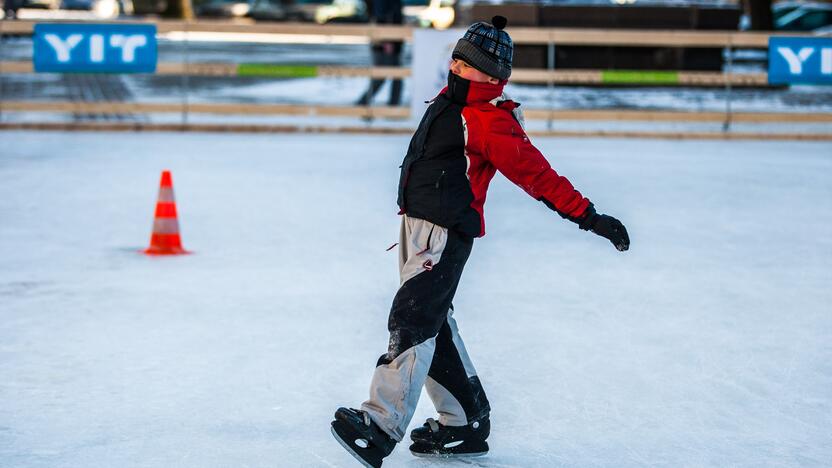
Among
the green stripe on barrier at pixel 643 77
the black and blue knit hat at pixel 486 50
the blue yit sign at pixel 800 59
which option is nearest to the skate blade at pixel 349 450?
the black and blue knit hat at pixel 486 50

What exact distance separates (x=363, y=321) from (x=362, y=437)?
220 centimetres

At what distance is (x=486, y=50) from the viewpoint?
3.51m

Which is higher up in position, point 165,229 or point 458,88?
point 458,88

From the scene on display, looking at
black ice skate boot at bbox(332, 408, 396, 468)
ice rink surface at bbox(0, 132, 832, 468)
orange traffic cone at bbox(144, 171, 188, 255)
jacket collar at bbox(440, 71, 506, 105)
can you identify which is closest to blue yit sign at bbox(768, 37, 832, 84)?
ice rink surface at bbox(0, 132, 832, 468)

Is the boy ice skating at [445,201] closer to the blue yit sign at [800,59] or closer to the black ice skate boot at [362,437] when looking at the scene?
the black ice skate boot at [362,437]

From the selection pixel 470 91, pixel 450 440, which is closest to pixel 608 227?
pixel 470 91

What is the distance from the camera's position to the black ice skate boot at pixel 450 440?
149 inches

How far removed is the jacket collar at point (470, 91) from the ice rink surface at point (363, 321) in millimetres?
1099

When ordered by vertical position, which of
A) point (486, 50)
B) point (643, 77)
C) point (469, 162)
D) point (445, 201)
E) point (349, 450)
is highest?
point (486, 50)

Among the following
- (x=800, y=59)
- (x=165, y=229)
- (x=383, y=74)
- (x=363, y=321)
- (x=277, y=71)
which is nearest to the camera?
(x=363, y=321)

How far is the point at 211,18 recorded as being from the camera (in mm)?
38281

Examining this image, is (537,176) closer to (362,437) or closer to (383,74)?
(362,437)

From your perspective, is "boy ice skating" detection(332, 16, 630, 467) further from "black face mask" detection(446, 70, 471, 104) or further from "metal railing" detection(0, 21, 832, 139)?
"metal railing" detection(0, 21, 832, 139)

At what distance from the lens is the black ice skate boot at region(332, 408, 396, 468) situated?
3479mm
